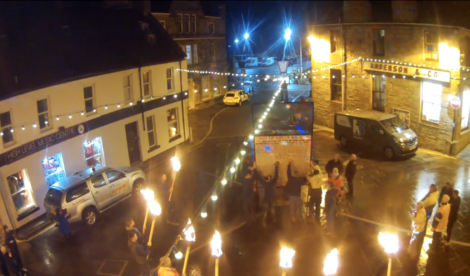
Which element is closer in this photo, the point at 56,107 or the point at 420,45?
the point at 56,107

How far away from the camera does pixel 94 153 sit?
2003cm

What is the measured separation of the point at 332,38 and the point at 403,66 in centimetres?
582

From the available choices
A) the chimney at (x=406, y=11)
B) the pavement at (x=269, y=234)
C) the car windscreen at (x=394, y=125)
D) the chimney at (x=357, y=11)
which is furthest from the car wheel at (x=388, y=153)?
the chimney at (x=357, y=11)

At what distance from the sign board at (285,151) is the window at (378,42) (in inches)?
443

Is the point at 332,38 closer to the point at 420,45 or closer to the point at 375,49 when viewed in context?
the point at 375,49

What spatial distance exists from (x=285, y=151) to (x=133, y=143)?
973cm

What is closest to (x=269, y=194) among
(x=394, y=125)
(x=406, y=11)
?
(x=394, y=125)

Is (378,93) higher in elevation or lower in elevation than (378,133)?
higher

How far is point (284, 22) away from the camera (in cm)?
7869

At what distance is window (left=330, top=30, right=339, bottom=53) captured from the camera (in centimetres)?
2696

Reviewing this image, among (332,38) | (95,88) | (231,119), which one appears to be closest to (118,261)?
(95,88)

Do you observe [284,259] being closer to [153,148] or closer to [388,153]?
[388,153]

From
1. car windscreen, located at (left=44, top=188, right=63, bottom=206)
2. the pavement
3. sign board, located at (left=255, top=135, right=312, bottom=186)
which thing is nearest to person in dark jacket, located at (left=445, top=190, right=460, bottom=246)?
the pavement

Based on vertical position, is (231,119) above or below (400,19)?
below
